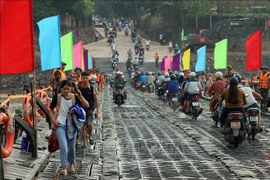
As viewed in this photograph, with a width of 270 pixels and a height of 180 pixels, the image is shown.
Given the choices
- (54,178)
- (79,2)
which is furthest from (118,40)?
(54,178)

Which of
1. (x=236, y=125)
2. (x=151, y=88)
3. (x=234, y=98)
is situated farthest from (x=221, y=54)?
(x=236, y=125)

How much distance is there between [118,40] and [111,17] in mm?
34363

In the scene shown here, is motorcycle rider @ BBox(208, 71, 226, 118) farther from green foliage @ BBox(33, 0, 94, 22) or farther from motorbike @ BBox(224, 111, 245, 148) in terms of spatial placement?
green foliage @ BBox(33, 0, 94, 22)

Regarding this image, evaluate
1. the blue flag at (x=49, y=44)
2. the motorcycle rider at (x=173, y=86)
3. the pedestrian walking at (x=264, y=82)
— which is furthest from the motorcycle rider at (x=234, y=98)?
the motorcycle rider at (x=173, y=86)

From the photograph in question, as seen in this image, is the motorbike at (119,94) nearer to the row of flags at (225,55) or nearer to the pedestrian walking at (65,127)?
the row of flags at (225,55)

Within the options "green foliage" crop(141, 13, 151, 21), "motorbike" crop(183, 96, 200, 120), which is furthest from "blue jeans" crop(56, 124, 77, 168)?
"green foliage" crop(141, 13, 151, 21)

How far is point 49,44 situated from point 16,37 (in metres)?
5.94

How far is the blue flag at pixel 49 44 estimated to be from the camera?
15.5 m

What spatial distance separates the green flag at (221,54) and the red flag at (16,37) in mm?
20136

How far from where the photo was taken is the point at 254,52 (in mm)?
24141

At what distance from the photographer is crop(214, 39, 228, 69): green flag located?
2980 centimetres

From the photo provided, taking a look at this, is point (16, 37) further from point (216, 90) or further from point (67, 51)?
point (67, 51)

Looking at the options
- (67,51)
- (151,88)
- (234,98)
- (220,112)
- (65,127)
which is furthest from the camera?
(151,88)

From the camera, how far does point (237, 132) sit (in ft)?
44.4
